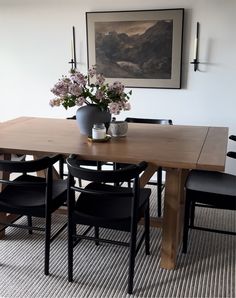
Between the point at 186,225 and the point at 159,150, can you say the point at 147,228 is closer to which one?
the point at 186,225

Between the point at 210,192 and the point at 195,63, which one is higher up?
the point at 195,63

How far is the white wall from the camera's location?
352 centimetres

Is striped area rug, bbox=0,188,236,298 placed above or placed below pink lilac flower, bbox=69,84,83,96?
below

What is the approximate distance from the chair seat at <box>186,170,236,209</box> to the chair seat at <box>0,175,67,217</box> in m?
0.90

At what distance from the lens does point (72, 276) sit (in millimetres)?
2172

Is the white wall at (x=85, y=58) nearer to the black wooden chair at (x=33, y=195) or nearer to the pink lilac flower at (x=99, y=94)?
the pink lilac flower at (x=99, y=94)

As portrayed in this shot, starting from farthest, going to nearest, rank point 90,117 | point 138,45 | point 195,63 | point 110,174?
point 138,45
point 195,63
point 90,117
point 110,174

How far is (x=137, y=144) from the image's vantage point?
2359 mm

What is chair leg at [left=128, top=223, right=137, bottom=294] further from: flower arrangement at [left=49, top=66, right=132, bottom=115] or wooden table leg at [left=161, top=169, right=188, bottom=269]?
flower arrangement at [left=49, top=66, right=132, bottom=115]

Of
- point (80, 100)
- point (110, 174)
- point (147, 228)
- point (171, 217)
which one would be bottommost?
point (147, 228)

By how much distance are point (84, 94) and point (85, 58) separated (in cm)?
168

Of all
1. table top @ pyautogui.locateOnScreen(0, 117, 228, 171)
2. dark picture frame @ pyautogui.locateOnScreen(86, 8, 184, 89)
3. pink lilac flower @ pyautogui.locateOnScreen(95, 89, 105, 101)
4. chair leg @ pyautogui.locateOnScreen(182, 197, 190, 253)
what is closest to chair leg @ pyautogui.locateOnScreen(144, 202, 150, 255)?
chair leg @ pyautogui.locateOnScreen(182, 197, 190, 253)

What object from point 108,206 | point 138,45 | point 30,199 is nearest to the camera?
point 108,206

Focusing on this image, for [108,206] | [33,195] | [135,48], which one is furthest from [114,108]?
[135,48]
